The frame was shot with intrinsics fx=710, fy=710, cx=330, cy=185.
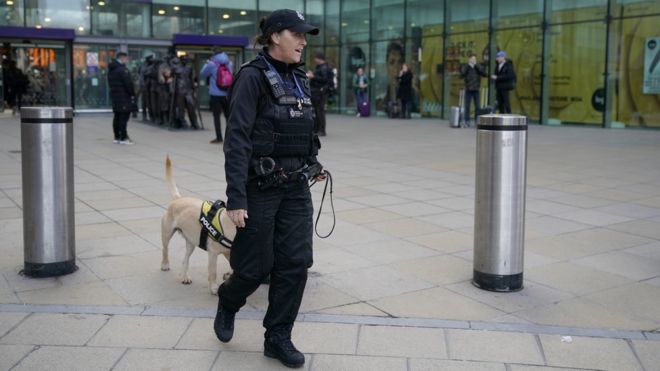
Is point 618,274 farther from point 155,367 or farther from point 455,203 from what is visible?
point 155,367

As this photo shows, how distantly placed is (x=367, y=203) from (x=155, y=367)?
4700mm

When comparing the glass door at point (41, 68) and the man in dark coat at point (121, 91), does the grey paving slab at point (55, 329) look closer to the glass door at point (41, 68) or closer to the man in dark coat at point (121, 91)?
the man in dark coat at point (121, 91)

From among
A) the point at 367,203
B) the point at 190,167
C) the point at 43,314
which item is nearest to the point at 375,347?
the point at 43,314

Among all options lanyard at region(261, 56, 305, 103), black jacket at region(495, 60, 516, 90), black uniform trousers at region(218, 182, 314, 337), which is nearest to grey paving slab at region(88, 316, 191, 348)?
black uniform trousers at region(218, 182, 314, 337)

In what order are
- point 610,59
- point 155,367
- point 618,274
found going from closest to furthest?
point 155,367, point 618,274, point 610,59

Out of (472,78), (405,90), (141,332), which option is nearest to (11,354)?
(141,332)

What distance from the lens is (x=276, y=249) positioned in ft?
11.6

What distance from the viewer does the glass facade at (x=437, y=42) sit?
1839 cm

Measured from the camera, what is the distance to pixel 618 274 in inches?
206

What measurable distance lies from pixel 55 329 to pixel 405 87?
19614 mm

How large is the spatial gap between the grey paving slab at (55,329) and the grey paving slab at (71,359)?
107mm

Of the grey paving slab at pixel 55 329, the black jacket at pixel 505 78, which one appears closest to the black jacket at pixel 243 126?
the grey paving slab at pixel 55 329

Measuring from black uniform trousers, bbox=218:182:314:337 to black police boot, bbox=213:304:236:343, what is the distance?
0.11 meters

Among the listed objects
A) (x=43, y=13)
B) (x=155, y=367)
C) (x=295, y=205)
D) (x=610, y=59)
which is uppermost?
(x=43, y=13)
